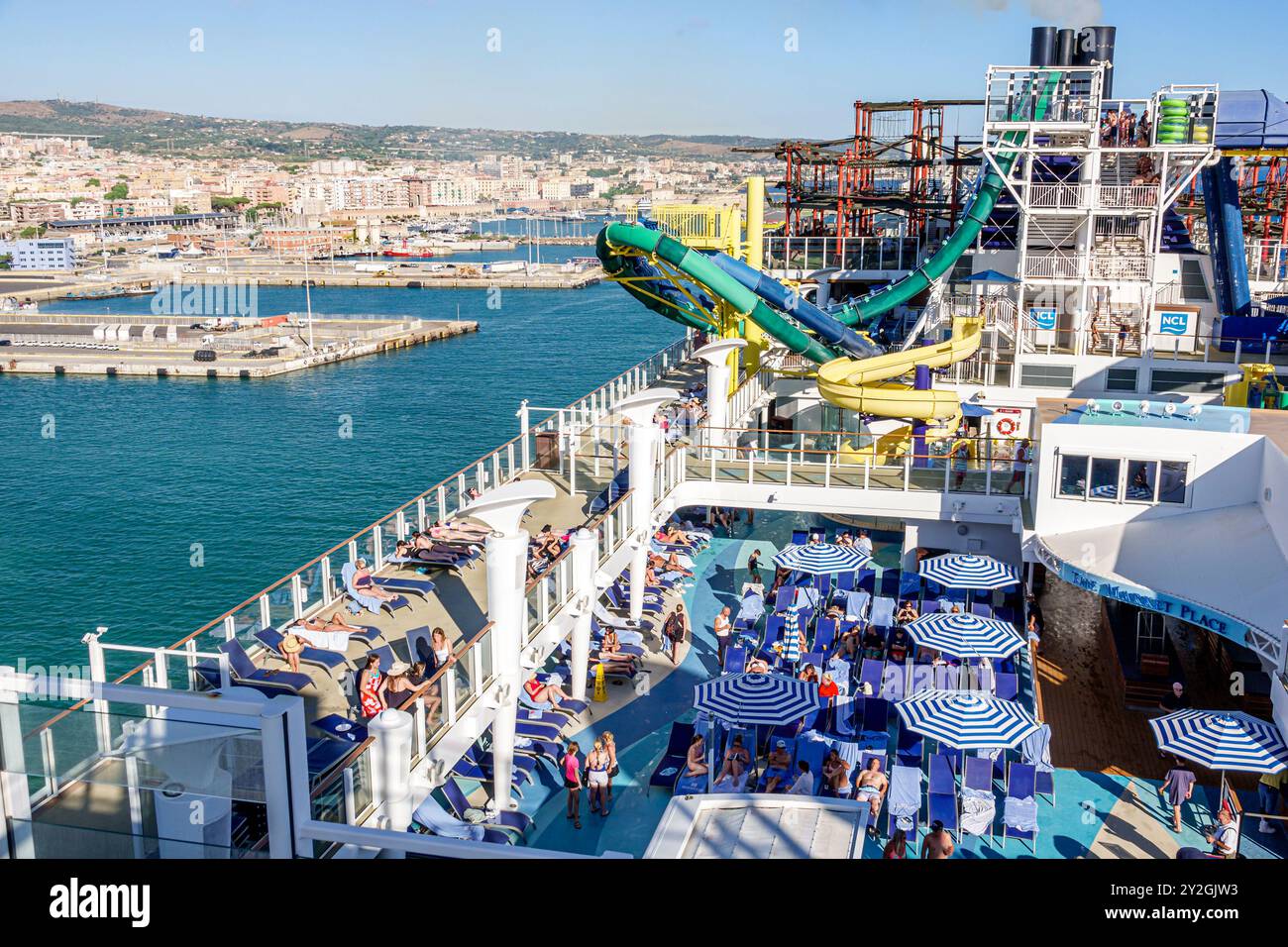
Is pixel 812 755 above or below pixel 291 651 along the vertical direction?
below

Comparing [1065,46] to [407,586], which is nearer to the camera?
[407,586]

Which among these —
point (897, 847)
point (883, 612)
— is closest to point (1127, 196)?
point (883, 612)

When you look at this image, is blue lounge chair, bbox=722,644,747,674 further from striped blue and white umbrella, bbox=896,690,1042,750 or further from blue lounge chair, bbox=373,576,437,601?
blue lounge chair, bbox=373,576,437,601

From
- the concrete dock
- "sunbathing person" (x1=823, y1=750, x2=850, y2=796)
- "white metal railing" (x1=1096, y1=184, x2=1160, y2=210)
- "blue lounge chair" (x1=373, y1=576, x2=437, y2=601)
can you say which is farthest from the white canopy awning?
the concrete dock

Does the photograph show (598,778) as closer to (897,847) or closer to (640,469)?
(897,847)

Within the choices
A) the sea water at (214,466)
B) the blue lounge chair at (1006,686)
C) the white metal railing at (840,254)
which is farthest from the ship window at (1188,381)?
the sea water at (214,466)
